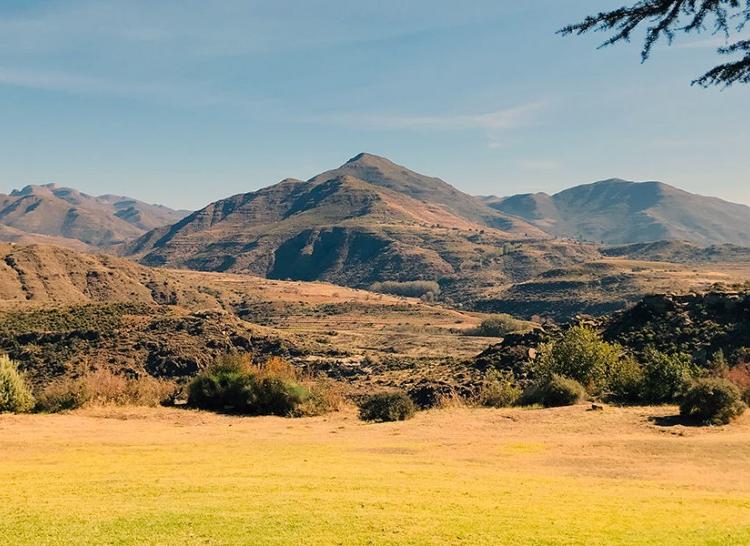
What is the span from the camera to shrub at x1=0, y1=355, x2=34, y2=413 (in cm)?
2498

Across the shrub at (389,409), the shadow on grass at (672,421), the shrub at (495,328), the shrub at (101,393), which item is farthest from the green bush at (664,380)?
the shrub at (495,328)

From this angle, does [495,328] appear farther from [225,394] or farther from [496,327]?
[225,394]

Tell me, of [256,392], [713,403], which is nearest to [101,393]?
[256,392]

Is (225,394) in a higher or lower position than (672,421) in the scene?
lower

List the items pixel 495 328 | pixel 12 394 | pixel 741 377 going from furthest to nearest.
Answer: pixel 495 328
pixel 741 377
pixel 12 394

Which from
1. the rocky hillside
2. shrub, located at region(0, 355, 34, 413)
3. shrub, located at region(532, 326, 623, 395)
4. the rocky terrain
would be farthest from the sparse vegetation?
the rocky hillside

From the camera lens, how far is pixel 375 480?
1474 centimetres

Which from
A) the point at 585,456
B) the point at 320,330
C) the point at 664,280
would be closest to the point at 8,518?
the point at 585,456

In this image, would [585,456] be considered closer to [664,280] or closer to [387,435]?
[387,435]

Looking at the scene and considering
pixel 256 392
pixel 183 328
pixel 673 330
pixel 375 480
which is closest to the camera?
pixel 375 480

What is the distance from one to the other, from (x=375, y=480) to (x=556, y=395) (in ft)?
49.5

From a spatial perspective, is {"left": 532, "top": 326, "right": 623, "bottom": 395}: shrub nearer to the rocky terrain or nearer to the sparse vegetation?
the sparse vegetation

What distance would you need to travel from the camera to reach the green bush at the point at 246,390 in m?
27.1

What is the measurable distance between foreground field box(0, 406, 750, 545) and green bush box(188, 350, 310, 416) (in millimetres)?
1976
